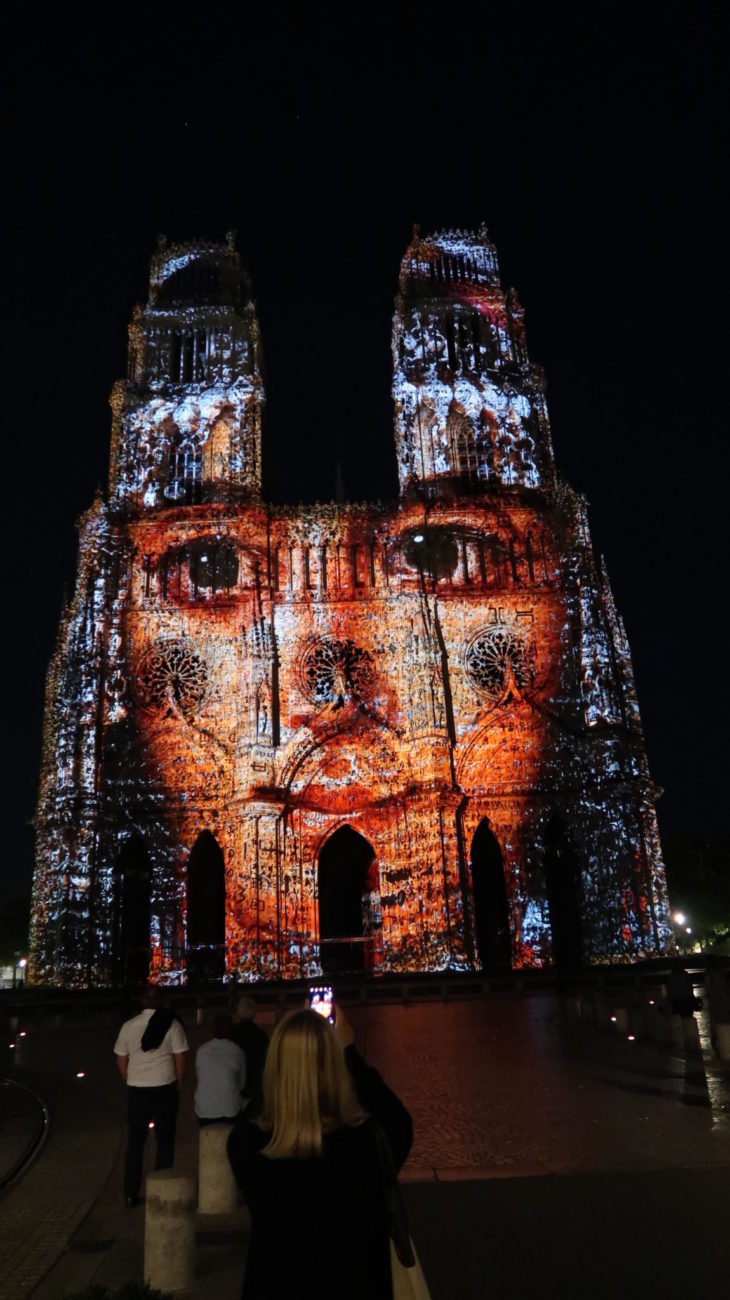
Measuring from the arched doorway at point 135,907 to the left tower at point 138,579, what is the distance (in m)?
0.05

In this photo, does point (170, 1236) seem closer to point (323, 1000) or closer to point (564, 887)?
point (323, 1000)

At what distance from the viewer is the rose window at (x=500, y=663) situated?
3416cm

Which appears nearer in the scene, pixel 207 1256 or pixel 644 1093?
pixel 207 1256

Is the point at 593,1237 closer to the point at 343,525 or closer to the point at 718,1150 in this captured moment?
the point at 718,1150

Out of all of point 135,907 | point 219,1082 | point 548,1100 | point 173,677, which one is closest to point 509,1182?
point 219,1082

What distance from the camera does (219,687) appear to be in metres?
34.6

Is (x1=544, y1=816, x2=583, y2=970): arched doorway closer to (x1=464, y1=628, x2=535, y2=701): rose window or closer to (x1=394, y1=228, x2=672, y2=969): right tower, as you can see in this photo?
(x1=394, y1=228, x2=672, y2=969): right tower

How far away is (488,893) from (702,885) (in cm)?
3510

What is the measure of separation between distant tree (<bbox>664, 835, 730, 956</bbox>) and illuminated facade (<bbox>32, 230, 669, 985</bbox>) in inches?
1320

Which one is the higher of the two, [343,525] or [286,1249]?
[343,525]

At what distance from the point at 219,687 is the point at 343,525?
26.3 feet

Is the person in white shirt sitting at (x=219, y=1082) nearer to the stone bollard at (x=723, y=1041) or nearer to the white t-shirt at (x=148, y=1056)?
the white t-shirt at (x=148, y=1056)

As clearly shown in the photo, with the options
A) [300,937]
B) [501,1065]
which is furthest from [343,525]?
[501,1065]

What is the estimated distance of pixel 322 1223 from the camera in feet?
9.05
